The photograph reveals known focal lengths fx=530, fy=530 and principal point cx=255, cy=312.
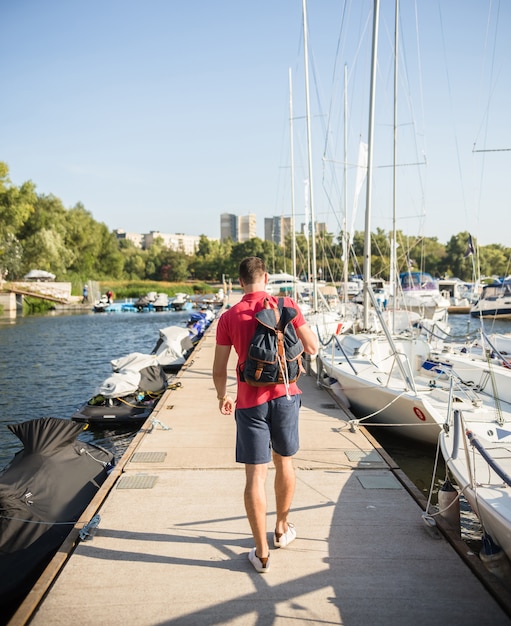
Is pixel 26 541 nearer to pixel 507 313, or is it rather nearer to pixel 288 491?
pixel 288 491

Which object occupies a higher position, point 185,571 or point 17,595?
point 185,571

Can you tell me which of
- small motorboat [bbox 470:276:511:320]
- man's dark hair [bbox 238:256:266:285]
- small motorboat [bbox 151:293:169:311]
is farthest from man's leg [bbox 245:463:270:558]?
small motorboat [bbox 151:293:169:311]

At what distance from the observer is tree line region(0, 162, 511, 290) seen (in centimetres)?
5106

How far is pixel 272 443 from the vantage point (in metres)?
3.79

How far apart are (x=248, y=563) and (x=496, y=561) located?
5.85 ft

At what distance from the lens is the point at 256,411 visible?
3590mm

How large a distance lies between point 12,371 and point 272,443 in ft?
57.9

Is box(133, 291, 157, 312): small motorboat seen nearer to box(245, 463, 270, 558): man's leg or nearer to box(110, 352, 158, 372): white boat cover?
box(110, 352, 158, 372): white boat cover

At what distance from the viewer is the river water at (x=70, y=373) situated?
8797mm

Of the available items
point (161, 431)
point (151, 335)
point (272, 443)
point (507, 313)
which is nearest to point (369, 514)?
point (272, 443)

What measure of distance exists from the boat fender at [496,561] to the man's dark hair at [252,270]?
2.59 meters

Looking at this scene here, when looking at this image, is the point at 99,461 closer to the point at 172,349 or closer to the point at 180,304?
the point at 172,349

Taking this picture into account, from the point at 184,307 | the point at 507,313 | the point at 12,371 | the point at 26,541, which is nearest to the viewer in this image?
the point at 26,541

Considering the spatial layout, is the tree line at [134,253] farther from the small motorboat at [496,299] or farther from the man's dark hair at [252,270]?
the man's dark hair at [252,270]
